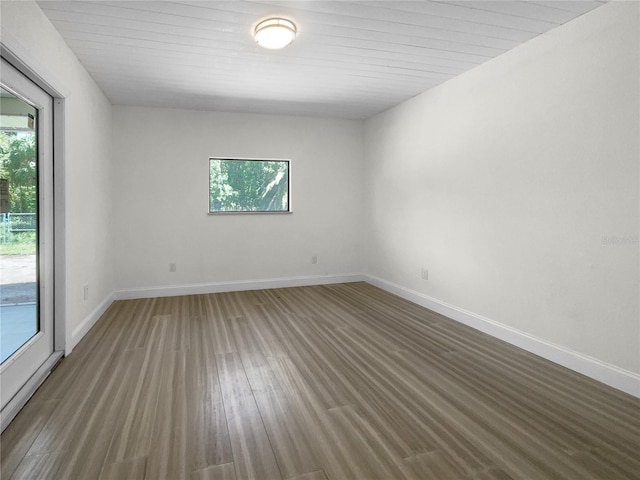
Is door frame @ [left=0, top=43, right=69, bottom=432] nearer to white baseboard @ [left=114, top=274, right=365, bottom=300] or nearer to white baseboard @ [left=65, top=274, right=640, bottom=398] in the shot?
white baseboard @ [left=65, top=274, right=640, bottom=398]

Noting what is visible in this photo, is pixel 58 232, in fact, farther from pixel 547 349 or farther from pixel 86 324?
pixel 547 349

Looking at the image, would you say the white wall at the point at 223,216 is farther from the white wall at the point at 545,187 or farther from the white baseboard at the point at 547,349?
the white baseboard at the point at 547,349

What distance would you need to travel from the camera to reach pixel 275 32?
8.69ft

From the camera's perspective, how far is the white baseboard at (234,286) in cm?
484

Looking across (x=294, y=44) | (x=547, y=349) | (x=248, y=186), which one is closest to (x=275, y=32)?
(x=294, y=44)

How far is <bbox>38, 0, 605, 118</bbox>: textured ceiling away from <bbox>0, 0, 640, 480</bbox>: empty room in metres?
0.03

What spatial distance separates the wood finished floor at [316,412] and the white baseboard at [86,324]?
92mm

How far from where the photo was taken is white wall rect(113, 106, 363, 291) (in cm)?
480

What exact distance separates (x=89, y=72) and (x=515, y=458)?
4546mm

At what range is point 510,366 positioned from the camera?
8.89 feet

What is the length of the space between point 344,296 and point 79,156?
3.35m

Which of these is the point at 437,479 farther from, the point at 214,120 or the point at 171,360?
the point at 214,120

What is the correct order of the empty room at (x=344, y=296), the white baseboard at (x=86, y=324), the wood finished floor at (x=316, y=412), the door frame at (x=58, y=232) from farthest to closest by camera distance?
the white baseboard at (x=86, y=324)
the door frame at (x=58, y=232)
the empty room at (x=344, y=296)
the wood finished floor at (x=316, y=412)

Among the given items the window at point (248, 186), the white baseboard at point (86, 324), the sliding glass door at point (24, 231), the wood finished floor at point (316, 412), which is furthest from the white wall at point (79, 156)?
the window at point (248, 186)
